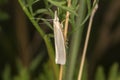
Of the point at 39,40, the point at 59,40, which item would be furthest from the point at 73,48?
the point at 39,40

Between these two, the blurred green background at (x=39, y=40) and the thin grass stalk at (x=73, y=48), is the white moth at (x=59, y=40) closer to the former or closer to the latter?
the thin grass stalk at (x=73, y=48)

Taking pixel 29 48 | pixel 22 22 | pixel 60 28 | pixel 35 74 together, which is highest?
pixel 60 28

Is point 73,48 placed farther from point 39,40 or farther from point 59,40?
point 39,40

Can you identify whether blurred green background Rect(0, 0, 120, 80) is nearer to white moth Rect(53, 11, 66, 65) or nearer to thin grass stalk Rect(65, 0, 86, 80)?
thin grass stalk Rect(65, 0, 86, 80)

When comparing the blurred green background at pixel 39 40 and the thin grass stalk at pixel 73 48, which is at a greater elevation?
the thin grass stalk at pixel 73 48

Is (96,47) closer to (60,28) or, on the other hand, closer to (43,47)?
(43,47)

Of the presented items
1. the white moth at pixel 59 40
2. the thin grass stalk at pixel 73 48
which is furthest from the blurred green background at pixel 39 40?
the white moth at pixel 59 40

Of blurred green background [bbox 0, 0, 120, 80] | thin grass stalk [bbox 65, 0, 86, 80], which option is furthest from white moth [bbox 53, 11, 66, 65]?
blurred green background [bbox 0, 0, 120, 80]

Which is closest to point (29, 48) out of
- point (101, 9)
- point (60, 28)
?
point (101, 9)
